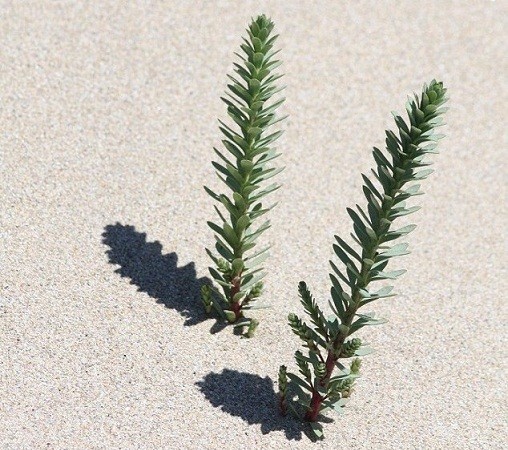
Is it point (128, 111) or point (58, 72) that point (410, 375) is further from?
point (58, 72)

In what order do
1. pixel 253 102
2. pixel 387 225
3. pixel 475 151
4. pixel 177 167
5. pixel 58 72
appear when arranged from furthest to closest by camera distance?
pixel 475 151 → pixel 58 72 → pixel 177 167 → pixel 253 102 → pixel 387 225

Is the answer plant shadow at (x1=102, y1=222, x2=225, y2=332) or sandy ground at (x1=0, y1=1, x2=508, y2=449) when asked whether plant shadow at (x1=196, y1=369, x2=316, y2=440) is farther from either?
plant shadow at (x1=102, y1=222, x2=225, y2=332)

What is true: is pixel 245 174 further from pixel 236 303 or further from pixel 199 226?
pixel 199 226

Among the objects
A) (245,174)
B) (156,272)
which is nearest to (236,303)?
(156,272)

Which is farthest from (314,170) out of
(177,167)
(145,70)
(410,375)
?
(410,375)

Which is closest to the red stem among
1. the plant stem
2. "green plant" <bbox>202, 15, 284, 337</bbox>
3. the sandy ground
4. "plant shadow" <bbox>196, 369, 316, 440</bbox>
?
"green plant" <bbox>202, 15, 284, 337</bbox>

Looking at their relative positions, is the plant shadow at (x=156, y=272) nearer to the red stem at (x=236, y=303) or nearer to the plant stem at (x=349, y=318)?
the red stem at (x=236, y=303)

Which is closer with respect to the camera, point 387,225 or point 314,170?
point 387,225
